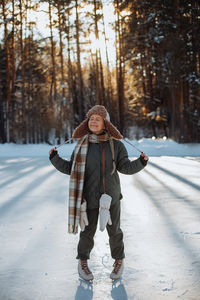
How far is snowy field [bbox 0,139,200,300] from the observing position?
2.73 m

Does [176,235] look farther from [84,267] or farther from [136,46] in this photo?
[136,46]

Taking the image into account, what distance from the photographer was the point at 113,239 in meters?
3.02

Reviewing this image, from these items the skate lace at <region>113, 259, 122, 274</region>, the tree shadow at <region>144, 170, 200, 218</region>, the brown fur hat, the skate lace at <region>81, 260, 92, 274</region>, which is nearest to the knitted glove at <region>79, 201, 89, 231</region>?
the skate lace at <region>81, 260, 92, 274</region>

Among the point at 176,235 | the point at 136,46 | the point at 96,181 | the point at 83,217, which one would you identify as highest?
the point at 136,46

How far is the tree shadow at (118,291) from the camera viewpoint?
2586 mm

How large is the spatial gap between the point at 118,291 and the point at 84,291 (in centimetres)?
24

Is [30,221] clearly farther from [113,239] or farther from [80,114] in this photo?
[80,114]

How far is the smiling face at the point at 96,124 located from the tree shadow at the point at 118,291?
117 centimetres

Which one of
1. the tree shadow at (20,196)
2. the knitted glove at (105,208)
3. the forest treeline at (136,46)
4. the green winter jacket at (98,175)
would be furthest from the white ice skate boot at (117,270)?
the forest treeline at (136,46)

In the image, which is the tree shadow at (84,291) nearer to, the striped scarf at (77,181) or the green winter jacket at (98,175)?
the striped scarf at (77,181)

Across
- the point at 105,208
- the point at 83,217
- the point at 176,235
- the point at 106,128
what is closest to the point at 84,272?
the point at 83,217

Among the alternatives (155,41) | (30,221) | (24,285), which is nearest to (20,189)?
(30,221)

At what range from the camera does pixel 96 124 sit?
2.98 meters

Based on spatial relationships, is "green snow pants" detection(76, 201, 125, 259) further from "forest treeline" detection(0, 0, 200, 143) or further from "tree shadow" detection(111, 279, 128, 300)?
"forest treeline" detection(0, 0, 200, 143)
